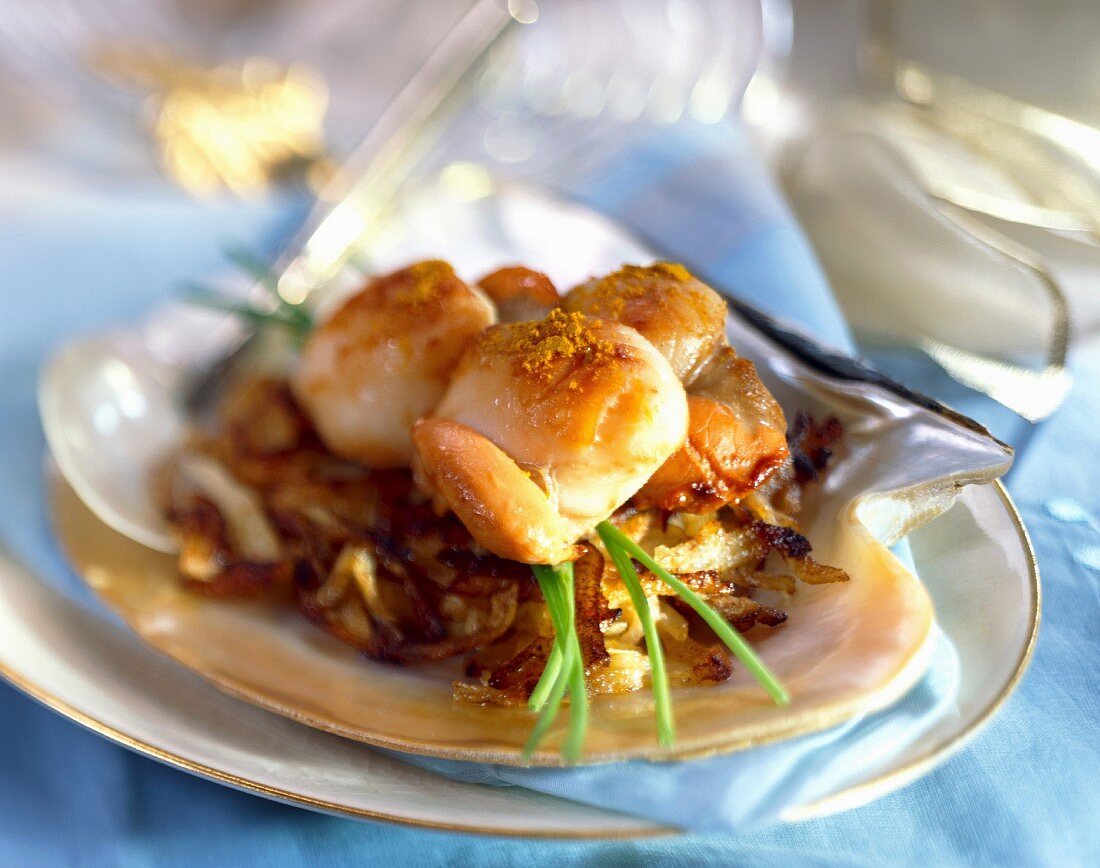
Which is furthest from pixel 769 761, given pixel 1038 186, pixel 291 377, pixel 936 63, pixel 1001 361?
pixel 936 63

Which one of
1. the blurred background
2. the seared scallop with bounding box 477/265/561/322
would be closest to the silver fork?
the blurred background

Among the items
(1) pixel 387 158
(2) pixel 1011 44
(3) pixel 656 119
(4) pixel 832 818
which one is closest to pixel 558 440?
(4) pixel 832 818

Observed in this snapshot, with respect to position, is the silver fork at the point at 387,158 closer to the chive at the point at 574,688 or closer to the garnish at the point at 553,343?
the garnish at the point at 553,343

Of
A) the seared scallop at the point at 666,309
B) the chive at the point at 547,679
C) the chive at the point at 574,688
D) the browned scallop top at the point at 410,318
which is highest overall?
the seared scallop at the point at 666,309

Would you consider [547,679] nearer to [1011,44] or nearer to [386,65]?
[1011,44]

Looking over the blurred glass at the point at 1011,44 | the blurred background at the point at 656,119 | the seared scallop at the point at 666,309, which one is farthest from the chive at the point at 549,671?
the blurred glass at the point at 1011,44

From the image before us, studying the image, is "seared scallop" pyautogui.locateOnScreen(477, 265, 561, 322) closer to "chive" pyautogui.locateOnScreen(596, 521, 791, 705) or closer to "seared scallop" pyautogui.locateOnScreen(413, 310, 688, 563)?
"seared scallop" pyautogui.locateOnScreen(413, 310, 688, 563)

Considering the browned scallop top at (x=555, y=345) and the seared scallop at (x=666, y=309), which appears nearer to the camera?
the browned scallop top at (x=555, y=345)
